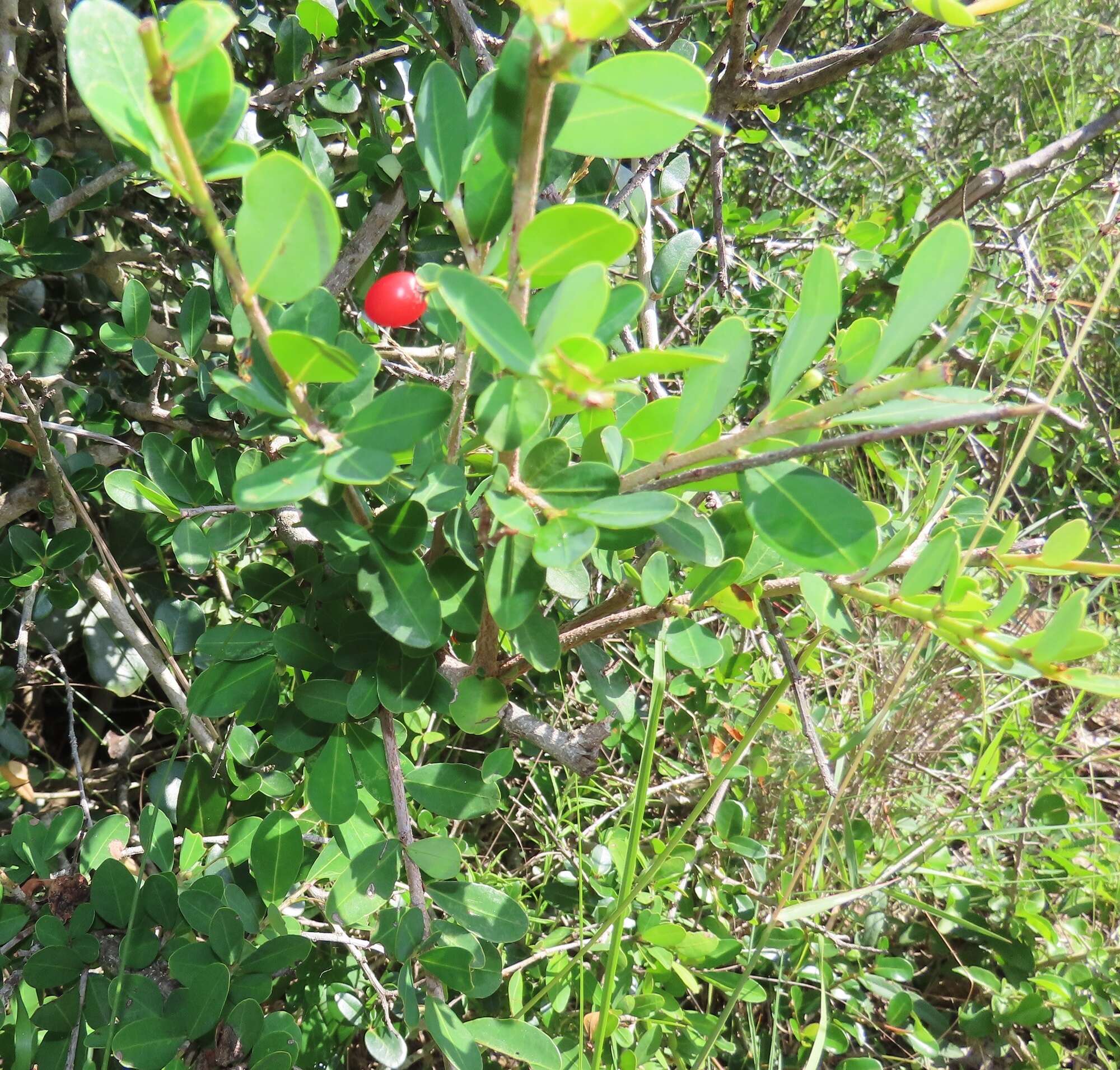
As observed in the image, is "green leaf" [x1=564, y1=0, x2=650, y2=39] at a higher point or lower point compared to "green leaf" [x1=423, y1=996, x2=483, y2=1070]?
higher

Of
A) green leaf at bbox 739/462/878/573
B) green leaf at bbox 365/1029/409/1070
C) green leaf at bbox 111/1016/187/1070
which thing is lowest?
green leaf at bbox 365/1029/409/1070

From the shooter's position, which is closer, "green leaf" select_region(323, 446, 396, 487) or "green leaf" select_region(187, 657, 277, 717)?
"green leaf" select_region(323, 446, 396, 487)

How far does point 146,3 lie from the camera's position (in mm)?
1304

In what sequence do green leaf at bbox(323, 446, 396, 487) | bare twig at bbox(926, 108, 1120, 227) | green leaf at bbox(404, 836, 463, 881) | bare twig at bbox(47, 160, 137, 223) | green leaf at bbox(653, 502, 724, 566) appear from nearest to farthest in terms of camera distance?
green leaf at bbox(323, 446, 396, 487) → green leaf at bbox(653, 502, 724, 566) → green leaf at bbox(404, 836, 463, 881) → bare twig at bbox(47, 160, 137, 223) → bare twig at bbox(926, 108, 1120, 227)

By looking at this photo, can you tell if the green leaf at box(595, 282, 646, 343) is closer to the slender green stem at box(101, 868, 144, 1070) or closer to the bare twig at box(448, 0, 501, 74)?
the bare twig at box(448, 0, 501, 74)

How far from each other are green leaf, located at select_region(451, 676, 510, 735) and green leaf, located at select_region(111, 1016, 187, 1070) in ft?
1.10

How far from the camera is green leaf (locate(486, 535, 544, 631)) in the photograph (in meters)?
0.49

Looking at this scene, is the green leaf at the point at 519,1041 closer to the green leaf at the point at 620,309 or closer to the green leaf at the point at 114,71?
the green leaf at the point at 620,309

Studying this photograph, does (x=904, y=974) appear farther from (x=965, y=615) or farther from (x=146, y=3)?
(x=146, y=3)

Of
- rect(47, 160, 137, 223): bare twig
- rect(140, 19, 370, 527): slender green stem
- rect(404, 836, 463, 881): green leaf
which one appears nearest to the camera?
rect(140, 19, 370, 527): slender green stem

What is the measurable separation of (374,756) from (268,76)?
124cm

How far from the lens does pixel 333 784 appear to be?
627mm

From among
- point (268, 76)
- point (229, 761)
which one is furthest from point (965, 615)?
point (268, 76)

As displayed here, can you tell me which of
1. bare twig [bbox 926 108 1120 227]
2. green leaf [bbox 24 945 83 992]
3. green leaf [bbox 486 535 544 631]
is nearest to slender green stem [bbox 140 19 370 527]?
green leaf [bbox 486 535 544 631]
